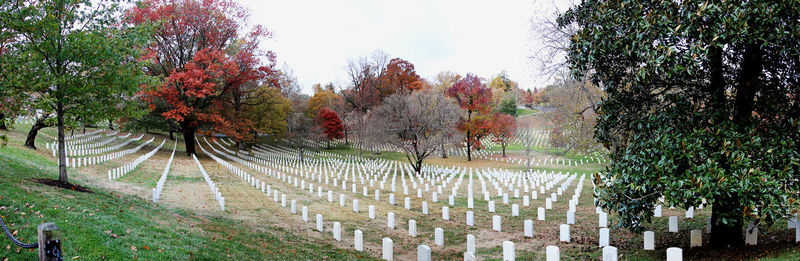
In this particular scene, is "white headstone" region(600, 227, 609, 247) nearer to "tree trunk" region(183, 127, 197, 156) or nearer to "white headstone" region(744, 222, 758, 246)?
"white headstone" region(744, 222, 758, 246)

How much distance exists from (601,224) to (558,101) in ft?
42.2

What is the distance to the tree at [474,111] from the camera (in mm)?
39656

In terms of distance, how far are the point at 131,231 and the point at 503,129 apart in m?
36.4

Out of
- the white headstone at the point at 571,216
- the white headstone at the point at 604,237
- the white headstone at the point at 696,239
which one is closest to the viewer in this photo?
the white headstone at the point at 696,239

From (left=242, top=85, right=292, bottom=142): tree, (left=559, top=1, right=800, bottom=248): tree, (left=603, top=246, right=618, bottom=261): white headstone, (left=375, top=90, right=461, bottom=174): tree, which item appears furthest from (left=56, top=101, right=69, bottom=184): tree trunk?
(left=242, top=85, right=292, bottom=142): tree

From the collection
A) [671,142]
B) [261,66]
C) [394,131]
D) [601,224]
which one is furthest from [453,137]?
[671,142]

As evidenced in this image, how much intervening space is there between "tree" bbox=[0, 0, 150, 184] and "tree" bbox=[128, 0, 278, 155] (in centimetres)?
1571

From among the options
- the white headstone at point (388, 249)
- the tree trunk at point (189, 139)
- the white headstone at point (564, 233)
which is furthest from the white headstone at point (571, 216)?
the tree trunk at point (189, 139)

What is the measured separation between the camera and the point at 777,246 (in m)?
6.63

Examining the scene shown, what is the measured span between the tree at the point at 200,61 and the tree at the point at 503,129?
21.2 meters

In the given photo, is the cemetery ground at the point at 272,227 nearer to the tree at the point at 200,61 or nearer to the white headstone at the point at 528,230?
the white headstone at the point at 528,230

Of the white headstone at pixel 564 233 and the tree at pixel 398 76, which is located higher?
the tree at pixel 398 76

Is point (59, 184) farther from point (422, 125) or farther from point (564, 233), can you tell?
point (422, 125)

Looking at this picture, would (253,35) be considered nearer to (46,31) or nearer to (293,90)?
(46,31)
